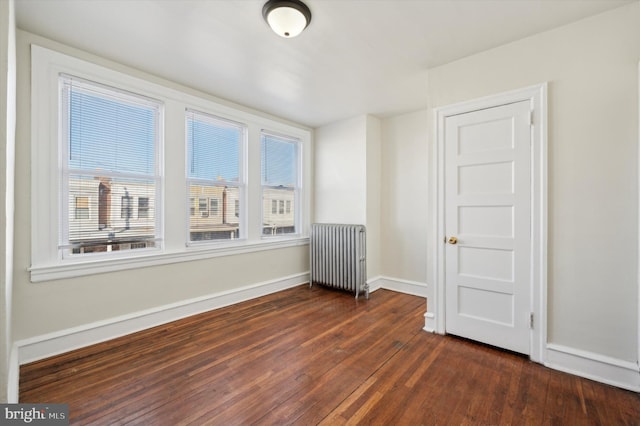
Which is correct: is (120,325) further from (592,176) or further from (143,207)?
(592,176)

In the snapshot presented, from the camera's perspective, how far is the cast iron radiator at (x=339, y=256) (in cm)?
386

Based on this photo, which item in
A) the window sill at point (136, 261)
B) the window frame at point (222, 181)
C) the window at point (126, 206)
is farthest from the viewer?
the window frame at point (222, 181)

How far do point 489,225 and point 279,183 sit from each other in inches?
113

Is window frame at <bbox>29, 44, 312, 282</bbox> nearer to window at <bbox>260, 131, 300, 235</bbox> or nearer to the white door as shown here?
window at <bbox>260, 131, 300, 235</bbox>

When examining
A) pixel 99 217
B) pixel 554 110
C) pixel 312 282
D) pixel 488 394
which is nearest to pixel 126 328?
pixel 99 217

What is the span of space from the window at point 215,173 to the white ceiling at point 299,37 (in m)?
0.49

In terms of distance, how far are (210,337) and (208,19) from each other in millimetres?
2687

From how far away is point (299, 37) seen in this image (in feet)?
7.47

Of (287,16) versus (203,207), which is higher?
(287,16)

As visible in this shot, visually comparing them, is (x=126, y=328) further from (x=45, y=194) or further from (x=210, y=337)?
(x=45, y=194)

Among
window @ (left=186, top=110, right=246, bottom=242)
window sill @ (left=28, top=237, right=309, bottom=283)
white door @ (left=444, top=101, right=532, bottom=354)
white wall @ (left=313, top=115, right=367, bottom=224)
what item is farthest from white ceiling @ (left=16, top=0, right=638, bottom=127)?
window sill @ (left=28, top=237, right=309, bottom=283)

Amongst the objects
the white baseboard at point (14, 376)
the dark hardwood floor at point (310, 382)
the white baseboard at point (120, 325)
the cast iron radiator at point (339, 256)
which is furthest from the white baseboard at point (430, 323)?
the white baseboard at point (14, 376)

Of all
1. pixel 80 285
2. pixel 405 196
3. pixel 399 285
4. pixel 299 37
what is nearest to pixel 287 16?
pixel 299 37

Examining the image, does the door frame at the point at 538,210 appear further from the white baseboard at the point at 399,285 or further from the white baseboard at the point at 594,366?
the white baseboard at the point at 399,285
